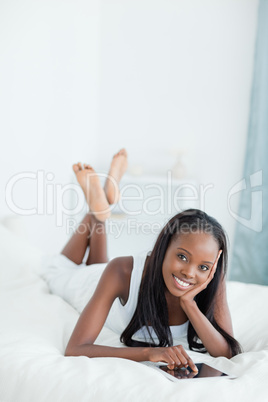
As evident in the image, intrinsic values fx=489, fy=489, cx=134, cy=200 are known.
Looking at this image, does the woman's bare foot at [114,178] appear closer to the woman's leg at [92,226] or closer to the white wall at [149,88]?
the woman's leg at [92,226]

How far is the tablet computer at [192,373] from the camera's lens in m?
1.16

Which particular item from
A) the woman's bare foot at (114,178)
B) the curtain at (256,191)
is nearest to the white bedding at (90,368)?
the woman's bare foot at (114,178)

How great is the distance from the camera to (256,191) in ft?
11.4

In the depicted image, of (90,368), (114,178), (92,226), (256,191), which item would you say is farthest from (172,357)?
(256,191)

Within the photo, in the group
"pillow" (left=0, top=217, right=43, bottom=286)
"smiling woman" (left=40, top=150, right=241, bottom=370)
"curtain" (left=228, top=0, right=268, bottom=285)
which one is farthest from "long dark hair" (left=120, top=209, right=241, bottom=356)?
"curtain" (left=228, top=0, right=268, bottom=285)

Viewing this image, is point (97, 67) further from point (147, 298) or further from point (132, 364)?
point (132, 364)

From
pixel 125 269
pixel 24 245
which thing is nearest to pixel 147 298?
pixel 125 269

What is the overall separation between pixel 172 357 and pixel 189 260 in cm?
27

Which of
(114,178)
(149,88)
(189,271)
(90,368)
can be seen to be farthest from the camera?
(149,88)

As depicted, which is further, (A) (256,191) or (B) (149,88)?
(B) (149,88)

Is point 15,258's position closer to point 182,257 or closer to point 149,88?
point 182,257

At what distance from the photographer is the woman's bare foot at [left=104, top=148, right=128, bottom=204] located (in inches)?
94.0

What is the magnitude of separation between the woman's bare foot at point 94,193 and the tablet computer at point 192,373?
3.73 feet

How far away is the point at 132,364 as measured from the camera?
1199 millimetres
